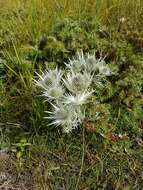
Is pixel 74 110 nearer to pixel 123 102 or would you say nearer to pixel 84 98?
pixel 84 98

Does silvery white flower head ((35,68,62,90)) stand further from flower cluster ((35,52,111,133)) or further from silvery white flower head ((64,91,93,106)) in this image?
silvery white flower head ((64,91,93,106))

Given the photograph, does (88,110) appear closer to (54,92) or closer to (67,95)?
(67,95)

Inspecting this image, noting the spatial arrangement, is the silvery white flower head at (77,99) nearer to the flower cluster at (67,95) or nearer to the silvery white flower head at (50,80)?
the flower cluster at (67,95)

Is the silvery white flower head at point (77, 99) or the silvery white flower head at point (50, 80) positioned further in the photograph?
the silvery white flower head at point (50, 80)

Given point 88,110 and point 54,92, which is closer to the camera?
point 54,92

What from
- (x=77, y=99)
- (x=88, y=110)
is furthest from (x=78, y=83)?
(x=88, y=110)

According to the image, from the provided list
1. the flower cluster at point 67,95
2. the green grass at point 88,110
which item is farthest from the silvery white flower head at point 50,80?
the green grass at point 88,110

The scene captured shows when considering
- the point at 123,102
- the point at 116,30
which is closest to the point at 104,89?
the point at 123,102
